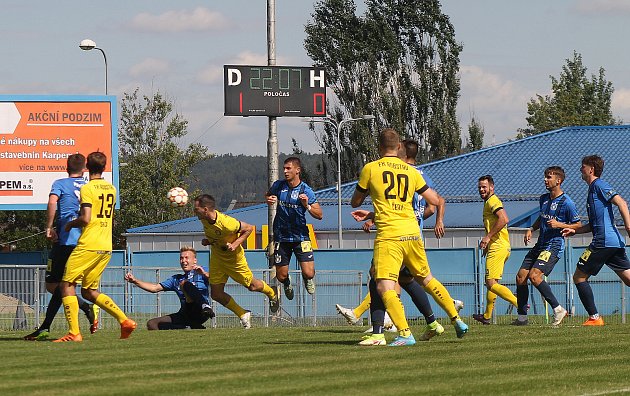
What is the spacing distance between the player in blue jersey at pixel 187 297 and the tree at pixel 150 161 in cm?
4288

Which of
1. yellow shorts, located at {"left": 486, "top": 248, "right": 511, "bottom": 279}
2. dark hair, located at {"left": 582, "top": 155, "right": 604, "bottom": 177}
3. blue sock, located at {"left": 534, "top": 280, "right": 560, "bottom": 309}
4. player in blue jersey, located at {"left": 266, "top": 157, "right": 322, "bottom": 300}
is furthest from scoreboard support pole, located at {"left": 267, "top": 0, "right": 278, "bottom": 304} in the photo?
dark hair, located at {"left": 582, "top": 155, "right": 604, "bottom": 177}

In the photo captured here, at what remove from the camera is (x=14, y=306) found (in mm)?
20844

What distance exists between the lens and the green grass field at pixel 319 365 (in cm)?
894

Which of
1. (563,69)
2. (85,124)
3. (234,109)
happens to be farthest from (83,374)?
(563,69)

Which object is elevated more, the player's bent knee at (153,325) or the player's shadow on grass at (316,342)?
the player's shadow on grass at (316,342)

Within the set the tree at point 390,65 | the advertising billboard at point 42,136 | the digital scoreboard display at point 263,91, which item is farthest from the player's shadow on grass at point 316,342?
the tree at point 390,65

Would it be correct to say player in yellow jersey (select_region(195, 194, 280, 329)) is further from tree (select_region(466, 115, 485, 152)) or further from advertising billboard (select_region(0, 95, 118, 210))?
tree (select_region(466, 115, 485, 152))

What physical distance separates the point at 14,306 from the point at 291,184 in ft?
21.1

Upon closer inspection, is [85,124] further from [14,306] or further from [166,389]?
[166,389]

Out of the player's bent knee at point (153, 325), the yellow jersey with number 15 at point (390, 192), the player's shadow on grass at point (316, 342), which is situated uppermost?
the yellow jersey with number 15 at point (390, 192)

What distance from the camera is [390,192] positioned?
12.0m

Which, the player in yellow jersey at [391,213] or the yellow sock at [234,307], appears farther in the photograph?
the yellow sock at [234,307]

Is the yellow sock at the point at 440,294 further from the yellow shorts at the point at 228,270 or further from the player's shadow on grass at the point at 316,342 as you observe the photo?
the yellow shorts at the point at 228,270

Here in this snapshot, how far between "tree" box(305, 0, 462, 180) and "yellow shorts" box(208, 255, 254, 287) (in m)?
54.3
